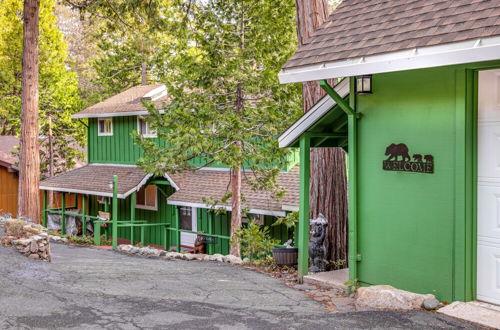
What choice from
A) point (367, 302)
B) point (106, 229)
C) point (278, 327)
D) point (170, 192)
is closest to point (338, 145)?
point (367, 302)

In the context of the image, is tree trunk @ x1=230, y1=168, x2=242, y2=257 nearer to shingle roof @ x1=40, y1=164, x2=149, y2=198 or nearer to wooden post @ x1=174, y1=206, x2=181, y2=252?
wooden post @ x1=174, y1=206, x2=181, y2=252

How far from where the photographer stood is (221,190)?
63.6 feet

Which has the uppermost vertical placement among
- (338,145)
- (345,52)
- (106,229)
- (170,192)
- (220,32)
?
(220,32)

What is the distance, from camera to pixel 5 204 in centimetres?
2936

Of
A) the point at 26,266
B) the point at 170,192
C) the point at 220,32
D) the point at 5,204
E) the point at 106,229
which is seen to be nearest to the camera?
the point at 26,266

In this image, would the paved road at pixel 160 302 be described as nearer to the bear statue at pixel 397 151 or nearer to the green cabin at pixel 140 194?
the bear statue at pixel 397 151

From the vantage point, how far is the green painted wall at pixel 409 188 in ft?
23.2

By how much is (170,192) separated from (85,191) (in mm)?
3332

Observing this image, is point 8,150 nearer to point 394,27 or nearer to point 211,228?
point 211,228

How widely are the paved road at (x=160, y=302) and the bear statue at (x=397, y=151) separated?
1.92 metres

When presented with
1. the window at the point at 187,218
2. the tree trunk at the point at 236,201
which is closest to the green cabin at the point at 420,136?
the tree trunk at the point at 236,201

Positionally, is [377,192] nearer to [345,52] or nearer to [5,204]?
[345,52]

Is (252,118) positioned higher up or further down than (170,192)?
higher up

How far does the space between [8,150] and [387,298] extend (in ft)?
85.9
